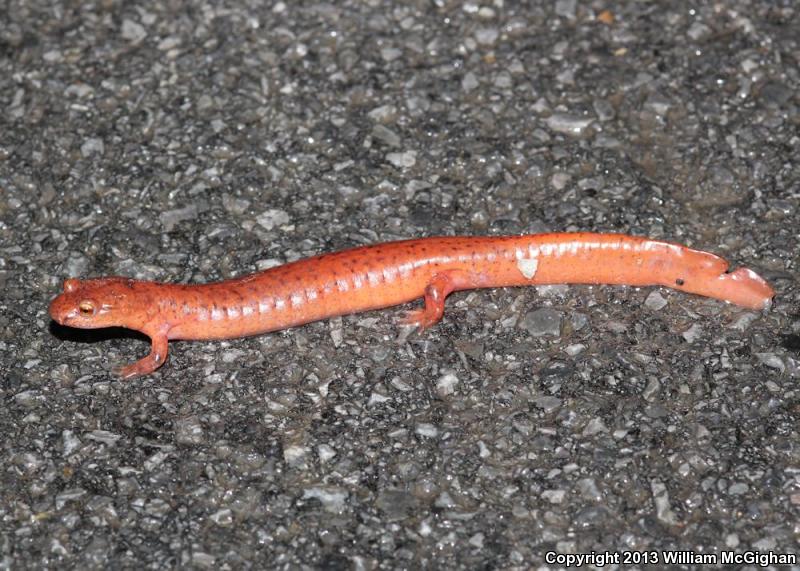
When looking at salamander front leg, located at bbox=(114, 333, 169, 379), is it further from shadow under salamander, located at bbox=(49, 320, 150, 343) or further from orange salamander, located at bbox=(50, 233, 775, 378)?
shadow under salamander, located at bbox=(49, 320, 150, 343)

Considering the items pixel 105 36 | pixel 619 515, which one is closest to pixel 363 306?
pixel 619 515

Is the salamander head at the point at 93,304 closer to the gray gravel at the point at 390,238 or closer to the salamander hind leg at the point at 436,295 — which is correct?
the gray gravel at the point at 390,238

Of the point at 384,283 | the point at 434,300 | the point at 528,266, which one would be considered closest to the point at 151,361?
the point at 384,283

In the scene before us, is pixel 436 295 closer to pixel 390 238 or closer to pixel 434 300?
pixel 434 300

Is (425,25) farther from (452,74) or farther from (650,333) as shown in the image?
(650,333)

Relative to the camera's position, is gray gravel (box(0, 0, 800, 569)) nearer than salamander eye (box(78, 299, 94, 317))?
Yes

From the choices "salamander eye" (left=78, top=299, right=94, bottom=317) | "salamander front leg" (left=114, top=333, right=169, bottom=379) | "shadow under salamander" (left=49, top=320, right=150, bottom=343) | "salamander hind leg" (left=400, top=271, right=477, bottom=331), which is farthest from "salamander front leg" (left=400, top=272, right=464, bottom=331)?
"salamander eye" (left=78, top=299, right=94, bottom=317)

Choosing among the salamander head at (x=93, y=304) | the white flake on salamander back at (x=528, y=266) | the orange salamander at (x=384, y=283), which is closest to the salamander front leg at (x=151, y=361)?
the orange salamander at (x=384, y=283)
